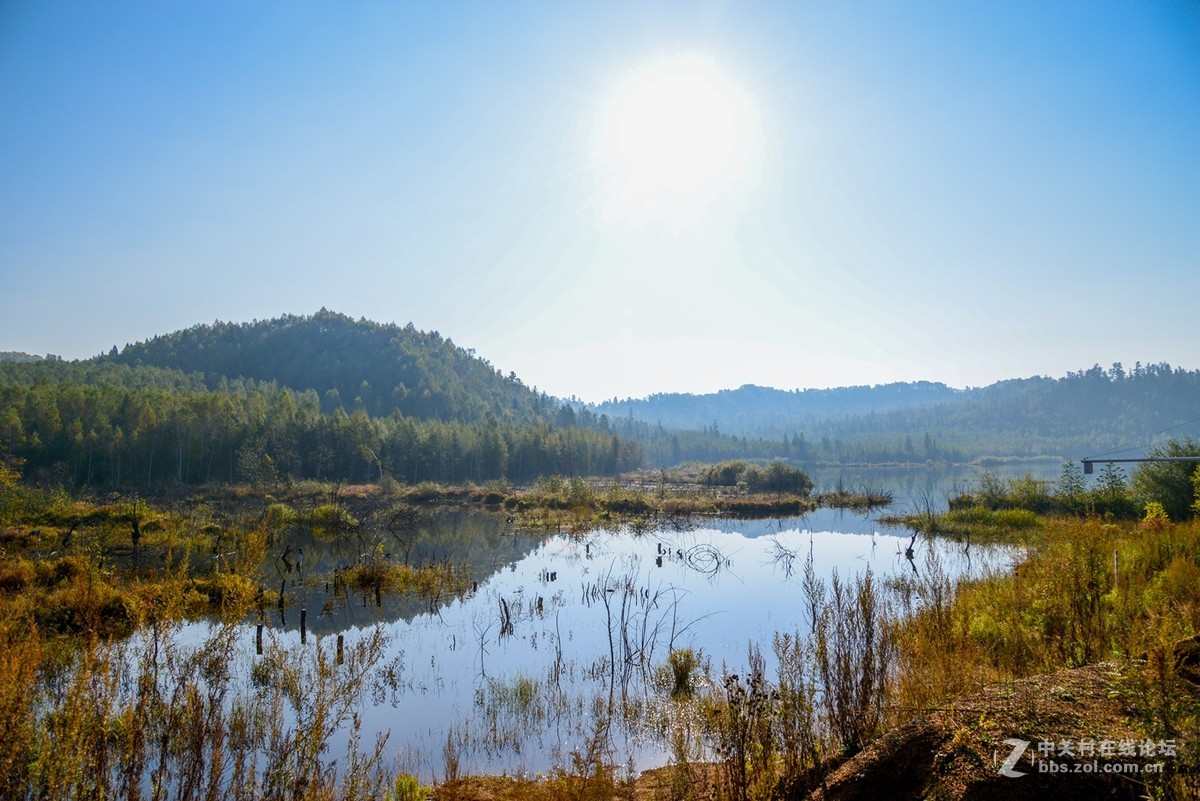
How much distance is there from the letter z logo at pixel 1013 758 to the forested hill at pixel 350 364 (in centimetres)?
13973

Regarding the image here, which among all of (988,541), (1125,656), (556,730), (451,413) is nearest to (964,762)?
(1125,656)

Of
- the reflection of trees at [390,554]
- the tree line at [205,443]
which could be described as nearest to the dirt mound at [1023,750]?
the reflection of trees at [390,554]

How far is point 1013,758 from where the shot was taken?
13.1ft

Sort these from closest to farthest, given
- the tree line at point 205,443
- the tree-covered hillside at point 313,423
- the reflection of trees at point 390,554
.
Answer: the reflection of trees at point 390,554, the tree line at point 205,443, the tree-covered hillside at point 313,423

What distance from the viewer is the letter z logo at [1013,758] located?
393 centimetres

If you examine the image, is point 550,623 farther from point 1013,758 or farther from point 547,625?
point 1013,758

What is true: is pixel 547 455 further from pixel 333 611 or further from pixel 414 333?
pixel 414 333

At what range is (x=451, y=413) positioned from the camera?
143m

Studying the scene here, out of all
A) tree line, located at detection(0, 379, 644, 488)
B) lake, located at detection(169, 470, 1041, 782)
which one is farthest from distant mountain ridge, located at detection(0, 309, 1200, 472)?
lake, located at detection(169, 470, 1041, 782)

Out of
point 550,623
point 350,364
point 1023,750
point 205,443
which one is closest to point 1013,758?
point 1023,750

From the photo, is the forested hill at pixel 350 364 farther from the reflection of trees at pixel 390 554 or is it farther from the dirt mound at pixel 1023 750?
→ the dirt mound at pixel 1023 750

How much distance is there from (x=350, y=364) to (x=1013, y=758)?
17529cm

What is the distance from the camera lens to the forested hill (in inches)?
5768

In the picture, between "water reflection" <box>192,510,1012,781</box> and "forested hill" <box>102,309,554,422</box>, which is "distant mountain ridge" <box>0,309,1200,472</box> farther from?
"water reflection" <box>192,510,1012,781</box>
